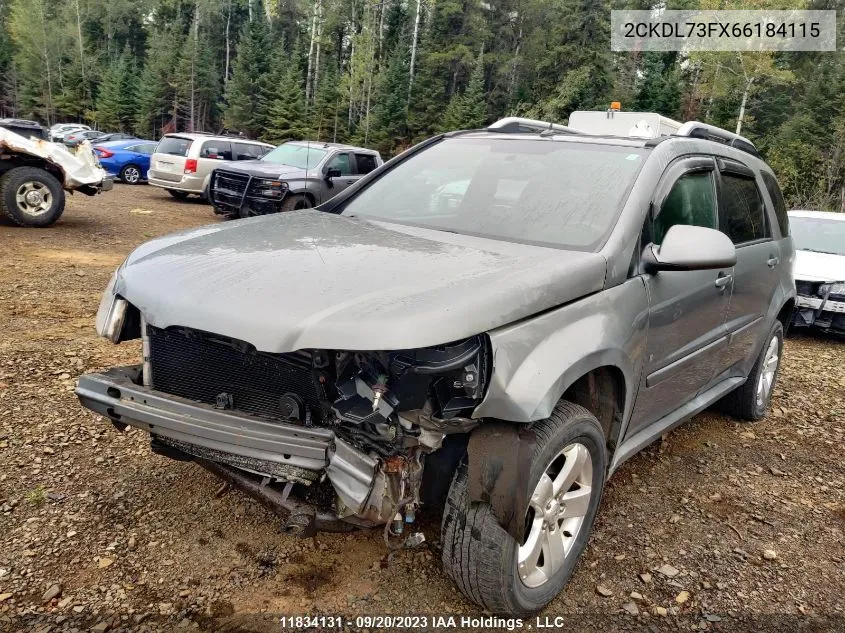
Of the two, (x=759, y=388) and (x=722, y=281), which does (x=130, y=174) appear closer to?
(x=759, y=388)

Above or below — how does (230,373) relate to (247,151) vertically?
below

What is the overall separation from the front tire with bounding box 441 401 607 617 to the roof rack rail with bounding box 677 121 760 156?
2009 mm

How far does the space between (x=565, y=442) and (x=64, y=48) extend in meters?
64.8

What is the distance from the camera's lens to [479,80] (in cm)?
4212

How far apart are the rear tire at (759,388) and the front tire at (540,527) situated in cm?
237

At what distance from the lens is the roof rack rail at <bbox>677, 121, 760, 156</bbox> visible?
3633mm

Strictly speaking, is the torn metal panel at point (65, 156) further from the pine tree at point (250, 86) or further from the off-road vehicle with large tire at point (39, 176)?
the pine tree at point (250, 86)

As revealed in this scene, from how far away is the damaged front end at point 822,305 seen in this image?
23.4 ft

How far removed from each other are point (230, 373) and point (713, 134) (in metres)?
3.25

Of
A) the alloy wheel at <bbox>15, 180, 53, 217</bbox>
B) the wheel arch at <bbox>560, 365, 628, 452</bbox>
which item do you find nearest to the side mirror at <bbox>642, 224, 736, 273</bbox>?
the wheel arch at <bbox>560, 365, 628, 452</bbox>

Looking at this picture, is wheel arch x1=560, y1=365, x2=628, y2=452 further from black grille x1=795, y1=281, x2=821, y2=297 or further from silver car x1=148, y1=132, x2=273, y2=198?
silver car x1=148, y1=132, x2=273, y2=198

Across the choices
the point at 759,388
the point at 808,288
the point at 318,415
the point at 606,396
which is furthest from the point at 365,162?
the point at 318,415

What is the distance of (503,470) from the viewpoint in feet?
6.90

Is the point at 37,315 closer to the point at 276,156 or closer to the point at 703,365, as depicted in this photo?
the point at 703,365
